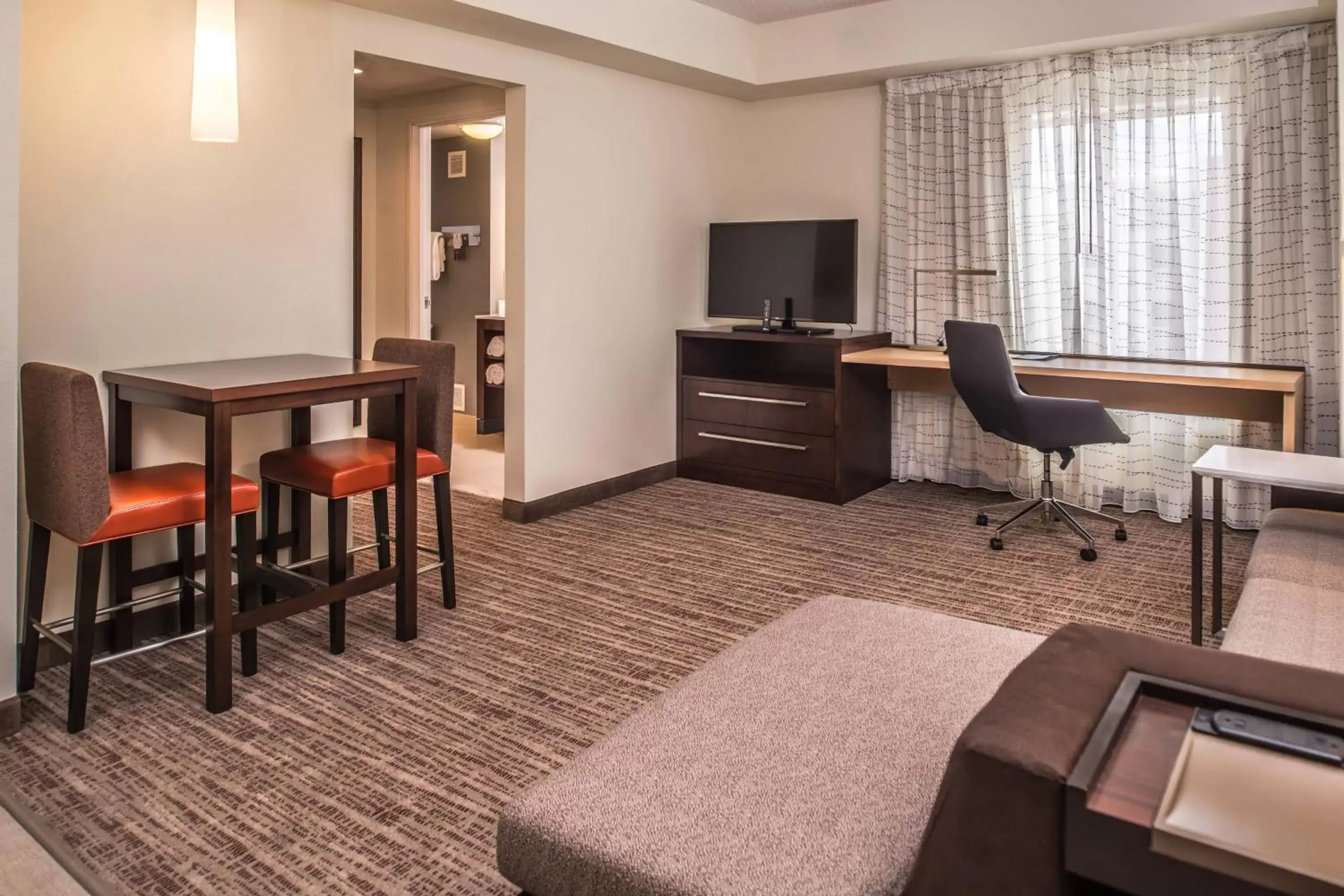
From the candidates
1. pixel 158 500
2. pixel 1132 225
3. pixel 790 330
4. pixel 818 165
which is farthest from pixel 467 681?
pixel 818 165

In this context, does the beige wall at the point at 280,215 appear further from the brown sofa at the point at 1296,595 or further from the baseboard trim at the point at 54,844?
the brown sofa at the point at 1296,595

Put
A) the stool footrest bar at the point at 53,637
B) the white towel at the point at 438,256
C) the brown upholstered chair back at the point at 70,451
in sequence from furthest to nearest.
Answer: the white towel at the point at 438,256
the stool footrest bar at the point at 53,637
the brown upholstered chair back at the point at 70,451

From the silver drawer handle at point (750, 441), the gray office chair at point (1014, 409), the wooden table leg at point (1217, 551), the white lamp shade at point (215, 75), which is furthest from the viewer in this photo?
the silver drawer handle at point (750, 441)

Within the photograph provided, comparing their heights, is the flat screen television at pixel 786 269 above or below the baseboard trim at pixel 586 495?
above

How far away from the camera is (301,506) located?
3396 millimetres

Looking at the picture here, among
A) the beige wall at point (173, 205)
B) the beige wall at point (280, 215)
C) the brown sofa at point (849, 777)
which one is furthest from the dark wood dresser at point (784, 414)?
the brown sofa at point (849, 777)

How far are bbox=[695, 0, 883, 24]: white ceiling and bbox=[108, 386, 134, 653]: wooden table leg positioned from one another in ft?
10.8

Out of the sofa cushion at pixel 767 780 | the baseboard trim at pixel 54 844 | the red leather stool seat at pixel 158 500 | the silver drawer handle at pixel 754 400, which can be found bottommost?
the baseboard trim at pixel 54 844

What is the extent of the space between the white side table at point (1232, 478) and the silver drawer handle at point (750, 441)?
2.29 m

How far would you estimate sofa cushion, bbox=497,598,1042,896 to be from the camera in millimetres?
1233

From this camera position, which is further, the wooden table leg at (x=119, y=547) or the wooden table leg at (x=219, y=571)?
the wooden table leg at (x=119, y=547)

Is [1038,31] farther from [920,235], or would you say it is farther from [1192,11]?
[920,235]

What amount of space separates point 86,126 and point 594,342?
8.10 feet

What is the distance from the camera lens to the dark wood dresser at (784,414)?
4.96 m
